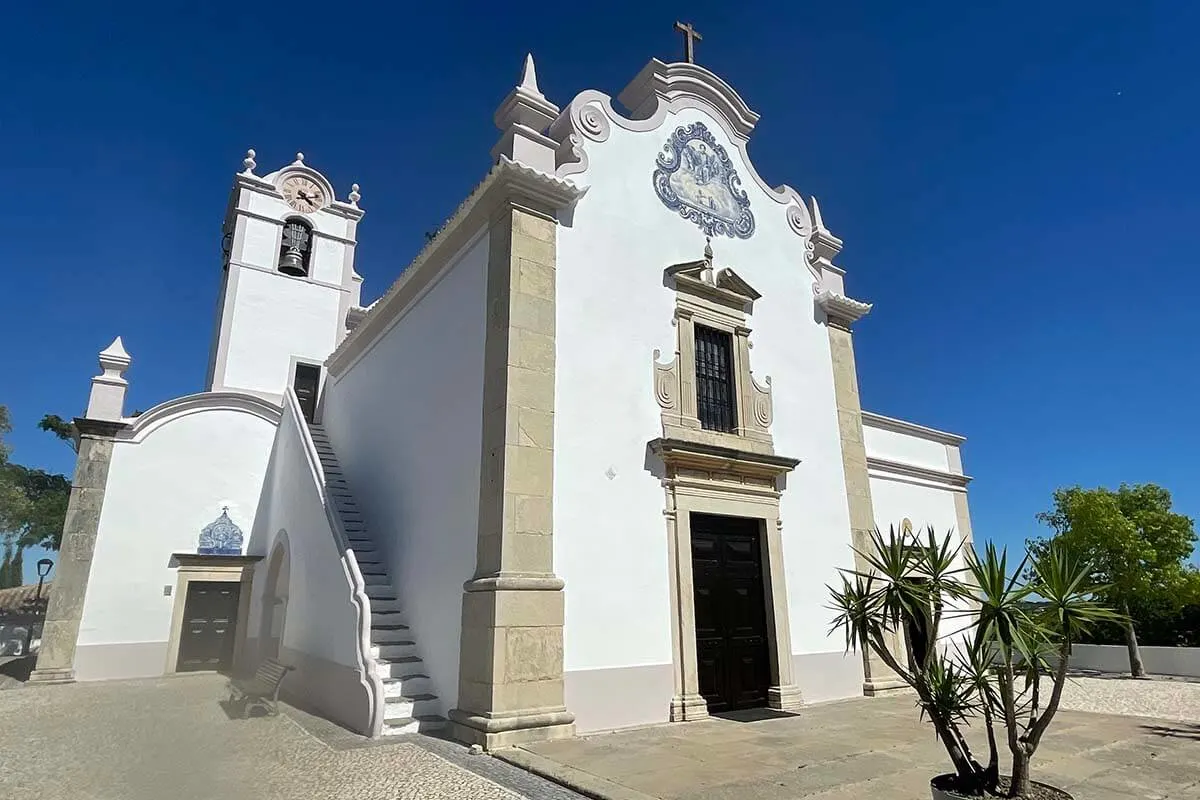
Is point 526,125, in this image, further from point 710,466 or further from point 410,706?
point 410,706

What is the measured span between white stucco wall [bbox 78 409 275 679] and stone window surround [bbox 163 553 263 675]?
13 centimetres

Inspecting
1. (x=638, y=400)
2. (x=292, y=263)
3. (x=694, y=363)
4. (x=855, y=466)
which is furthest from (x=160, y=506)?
(x=855, y=466)

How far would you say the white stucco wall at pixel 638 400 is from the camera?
→ 714 cm

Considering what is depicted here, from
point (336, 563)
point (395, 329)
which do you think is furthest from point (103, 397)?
point (336, 563)

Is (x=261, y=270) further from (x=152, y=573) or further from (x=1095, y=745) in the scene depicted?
(x=1095, y=745)

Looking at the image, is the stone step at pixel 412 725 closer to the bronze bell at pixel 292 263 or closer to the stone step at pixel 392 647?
the stone step at pixel 392 647

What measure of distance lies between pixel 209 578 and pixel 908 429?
551 inches

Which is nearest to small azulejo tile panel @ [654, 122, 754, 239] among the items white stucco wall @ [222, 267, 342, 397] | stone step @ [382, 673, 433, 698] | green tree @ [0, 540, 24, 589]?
stone step @ [382, 673, 433, 698]

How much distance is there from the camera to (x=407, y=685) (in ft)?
23.4

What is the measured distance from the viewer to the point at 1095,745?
602 cm

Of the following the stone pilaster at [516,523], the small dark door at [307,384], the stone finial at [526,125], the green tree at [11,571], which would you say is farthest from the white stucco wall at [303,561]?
the green tree at [11,571]

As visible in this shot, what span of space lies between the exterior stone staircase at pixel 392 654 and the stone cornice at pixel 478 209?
3.14 metres

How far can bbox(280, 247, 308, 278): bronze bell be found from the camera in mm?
17172

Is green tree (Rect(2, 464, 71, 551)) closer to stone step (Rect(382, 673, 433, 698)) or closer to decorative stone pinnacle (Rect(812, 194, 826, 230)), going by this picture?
stone step (Rect(382, 673, 433, 698))
